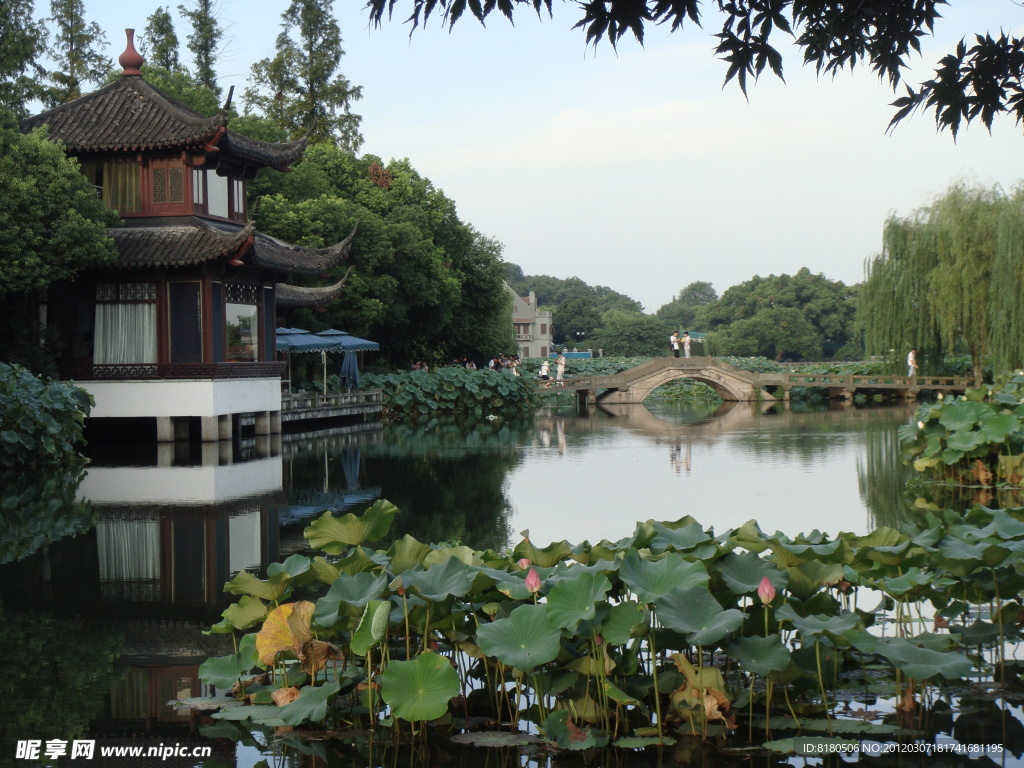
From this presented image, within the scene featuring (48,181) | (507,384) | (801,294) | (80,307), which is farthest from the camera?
(801,294)

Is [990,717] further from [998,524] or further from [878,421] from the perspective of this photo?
[878,421]

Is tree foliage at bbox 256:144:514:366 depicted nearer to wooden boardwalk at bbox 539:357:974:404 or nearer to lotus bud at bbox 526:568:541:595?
wooden boardwalk at bbox 539:357:974:404

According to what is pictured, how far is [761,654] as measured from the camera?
4.42 m

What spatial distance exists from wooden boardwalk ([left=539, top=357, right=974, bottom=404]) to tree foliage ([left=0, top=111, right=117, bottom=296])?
2232 cm

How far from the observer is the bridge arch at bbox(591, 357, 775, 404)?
132ft

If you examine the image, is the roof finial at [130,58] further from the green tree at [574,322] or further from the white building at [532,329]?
the green tree at [574,322]

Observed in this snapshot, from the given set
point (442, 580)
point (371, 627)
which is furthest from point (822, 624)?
point (371, 627)

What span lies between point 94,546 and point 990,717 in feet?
24.8

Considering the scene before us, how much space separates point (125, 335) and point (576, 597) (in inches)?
708

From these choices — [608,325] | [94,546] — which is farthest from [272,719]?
[608,325]

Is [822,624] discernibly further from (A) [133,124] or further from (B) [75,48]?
(B) [75,48]

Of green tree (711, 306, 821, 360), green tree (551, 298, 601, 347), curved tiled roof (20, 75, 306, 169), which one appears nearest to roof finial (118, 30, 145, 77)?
curved tiled roof (20, 75, 306, 169)

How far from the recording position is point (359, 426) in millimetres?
28766

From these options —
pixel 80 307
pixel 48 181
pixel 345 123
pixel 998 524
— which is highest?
pixel 345 123
